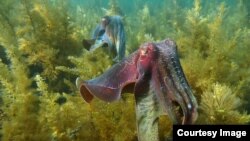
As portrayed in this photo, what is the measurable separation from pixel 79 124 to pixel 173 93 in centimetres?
172

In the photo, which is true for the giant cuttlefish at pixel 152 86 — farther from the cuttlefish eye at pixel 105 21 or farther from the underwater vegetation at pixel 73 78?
the cuttlefish eye at pixel 105 21

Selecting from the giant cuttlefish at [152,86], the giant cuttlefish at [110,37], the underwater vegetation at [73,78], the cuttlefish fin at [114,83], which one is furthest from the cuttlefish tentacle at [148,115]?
the giant cuttlefish at [110,37]

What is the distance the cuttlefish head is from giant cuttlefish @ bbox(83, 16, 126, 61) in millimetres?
2159

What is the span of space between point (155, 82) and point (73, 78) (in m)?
3.39

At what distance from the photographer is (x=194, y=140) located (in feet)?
11.6

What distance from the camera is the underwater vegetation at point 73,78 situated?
3.88 meters

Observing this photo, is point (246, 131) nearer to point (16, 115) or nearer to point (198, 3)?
point (16, 115)

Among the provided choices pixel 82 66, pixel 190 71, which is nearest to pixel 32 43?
pixel 82 66

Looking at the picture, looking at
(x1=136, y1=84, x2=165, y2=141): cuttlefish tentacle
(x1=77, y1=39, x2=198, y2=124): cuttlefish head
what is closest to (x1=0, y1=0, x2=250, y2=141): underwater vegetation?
(x1=136, y1=84, x2=165, y2=141): cuttlefish tentacle

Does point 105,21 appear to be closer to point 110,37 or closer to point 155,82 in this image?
point 110,37

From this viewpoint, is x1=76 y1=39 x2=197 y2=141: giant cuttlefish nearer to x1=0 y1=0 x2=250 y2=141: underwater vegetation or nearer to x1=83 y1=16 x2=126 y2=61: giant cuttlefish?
x1=0 y1=0 x2=250 y2=141: underwater vegetation

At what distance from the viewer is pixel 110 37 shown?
5547 mm

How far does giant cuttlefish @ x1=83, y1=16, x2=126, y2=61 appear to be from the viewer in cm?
527

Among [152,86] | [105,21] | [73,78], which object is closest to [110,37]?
[105,21]
